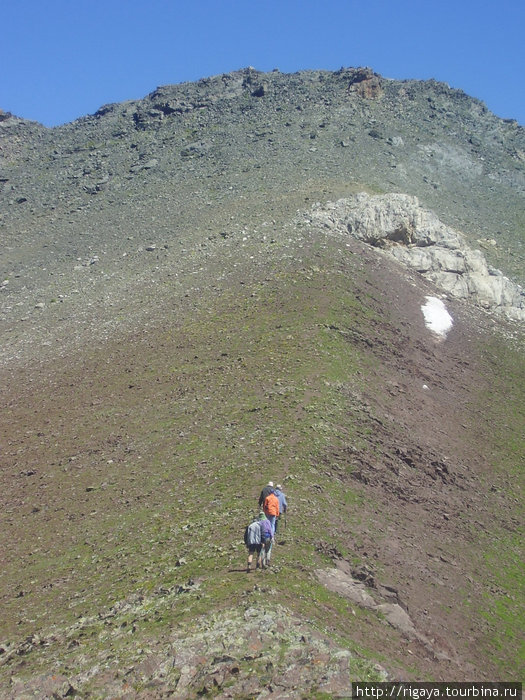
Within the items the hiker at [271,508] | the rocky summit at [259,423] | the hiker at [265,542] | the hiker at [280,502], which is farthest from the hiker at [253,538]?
the hiker at [280,502]

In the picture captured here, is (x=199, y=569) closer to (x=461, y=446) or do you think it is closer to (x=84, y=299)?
(x=461, y=446)

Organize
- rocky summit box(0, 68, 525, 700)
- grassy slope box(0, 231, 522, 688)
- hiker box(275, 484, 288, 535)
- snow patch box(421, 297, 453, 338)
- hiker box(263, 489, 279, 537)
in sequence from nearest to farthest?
rocky summit box(0, 68, 525, 700) < grassy slope box(0, 231, 522, 688) < hiker box(263, 489, 279, 537) < hiker box(275, 484, 288, 535) < snow patch box(421, 297, 453, 338)

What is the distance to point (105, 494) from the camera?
21.9 metres

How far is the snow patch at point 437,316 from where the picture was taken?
37.4 meters

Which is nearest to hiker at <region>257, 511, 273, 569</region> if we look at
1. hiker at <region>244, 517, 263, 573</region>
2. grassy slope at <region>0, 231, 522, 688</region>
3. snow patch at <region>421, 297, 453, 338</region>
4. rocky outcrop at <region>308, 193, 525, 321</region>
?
hiker at <region>244, 517, 263, 573</region>

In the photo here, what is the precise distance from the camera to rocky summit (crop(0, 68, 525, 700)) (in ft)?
46.7

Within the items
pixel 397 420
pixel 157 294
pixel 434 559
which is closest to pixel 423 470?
pixel 397 420

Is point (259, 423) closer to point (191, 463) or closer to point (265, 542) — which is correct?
point (191, 463)

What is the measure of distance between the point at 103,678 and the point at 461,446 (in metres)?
19.0

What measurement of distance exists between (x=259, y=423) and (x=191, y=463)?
118 inches

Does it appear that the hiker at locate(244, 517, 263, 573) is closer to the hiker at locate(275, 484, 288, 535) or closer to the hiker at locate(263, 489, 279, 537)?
the hiker at locate(263, 489, 279, 537)

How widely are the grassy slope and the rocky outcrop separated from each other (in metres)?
6.16

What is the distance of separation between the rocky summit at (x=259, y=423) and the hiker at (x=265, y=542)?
294mm

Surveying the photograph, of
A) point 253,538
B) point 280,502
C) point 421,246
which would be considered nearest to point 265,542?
point 253,538
